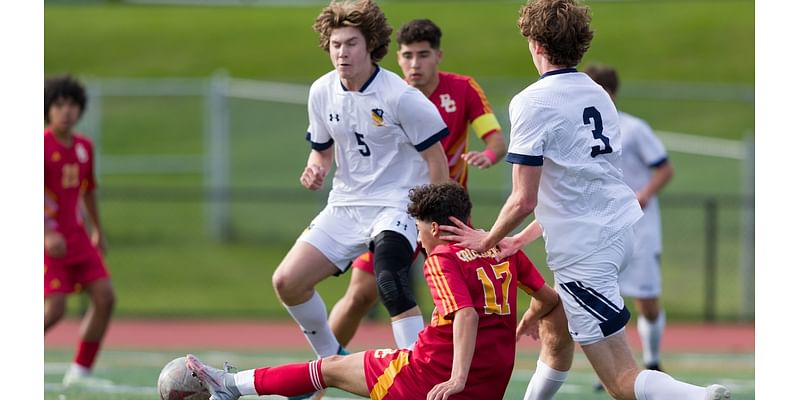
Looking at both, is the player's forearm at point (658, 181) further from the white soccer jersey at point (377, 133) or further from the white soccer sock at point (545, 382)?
the white soccer sock at point (545, 382)

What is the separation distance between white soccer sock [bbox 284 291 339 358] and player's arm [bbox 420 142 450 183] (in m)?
0.90

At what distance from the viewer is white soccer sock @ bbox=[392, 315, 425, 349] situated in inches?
223

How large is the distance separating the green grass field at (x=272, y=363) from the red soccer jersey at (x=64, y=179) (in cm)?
115

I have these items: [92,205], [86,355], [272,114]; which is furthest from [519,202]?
[272,114]

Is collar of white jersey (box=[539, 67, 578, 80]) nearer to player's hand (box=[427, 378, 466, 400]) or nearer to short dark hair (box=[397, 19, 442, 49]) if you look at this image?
player's hand (box=[427, 378, 466, 400])

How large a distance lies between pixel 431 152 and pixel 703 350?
7.08 m

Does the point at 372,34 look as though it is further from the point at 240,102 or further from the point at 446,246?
the point at 240,102

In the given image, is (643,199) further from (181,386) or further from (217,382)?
(181,386)

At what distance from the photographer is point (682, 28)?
33.9m

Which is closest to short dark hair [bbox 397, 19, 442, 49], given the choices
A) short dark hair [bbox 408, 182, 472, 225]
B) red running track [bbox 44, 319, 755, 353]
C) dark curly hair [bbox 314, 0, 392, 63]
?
dark curly hair [bbox 314, 0, 392, 63]

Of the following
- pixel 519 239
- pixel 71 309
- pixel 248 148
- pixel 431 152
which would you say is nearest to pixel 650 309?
pixel 431 152

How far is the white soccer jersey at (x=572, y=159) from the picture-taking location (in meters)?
4.88

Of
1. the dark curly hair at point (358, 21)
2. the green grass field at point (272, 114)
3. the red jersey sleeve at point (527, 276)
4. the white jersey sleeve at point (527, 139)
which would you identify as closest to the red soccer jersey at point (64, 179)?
the dark curly hair at point (358, 21)

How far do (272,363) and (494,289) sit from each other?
18.7ft
